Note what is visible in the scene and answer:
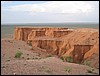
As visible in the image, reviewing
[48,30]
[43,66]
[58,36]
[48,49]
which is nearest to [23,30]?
[48,30]

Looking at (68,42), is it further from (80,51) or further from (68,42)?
(80,51)

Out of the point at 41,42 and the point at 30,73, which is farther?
the point at 41,42

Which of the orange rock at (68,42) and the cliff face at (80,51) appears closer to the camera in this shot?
the cliff face at (80,51)

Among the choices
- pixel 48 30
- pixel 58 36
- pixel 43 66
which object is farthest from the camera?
pixel 48 30

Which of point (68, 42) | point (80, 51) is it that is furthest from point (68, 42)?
point (80, 51)

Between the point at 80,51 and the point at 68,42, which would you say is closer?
the point at 80,51

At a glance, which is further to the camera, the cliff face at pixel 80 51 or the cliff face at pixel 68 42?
the cliff face at pixel 68 42

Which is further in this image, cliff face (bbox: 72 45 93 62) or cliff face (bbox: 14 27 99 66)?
cliff face (bbox: 14 27 99 66)

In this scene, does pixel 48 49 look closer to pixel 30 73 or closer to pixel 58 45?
pixel 58 45
